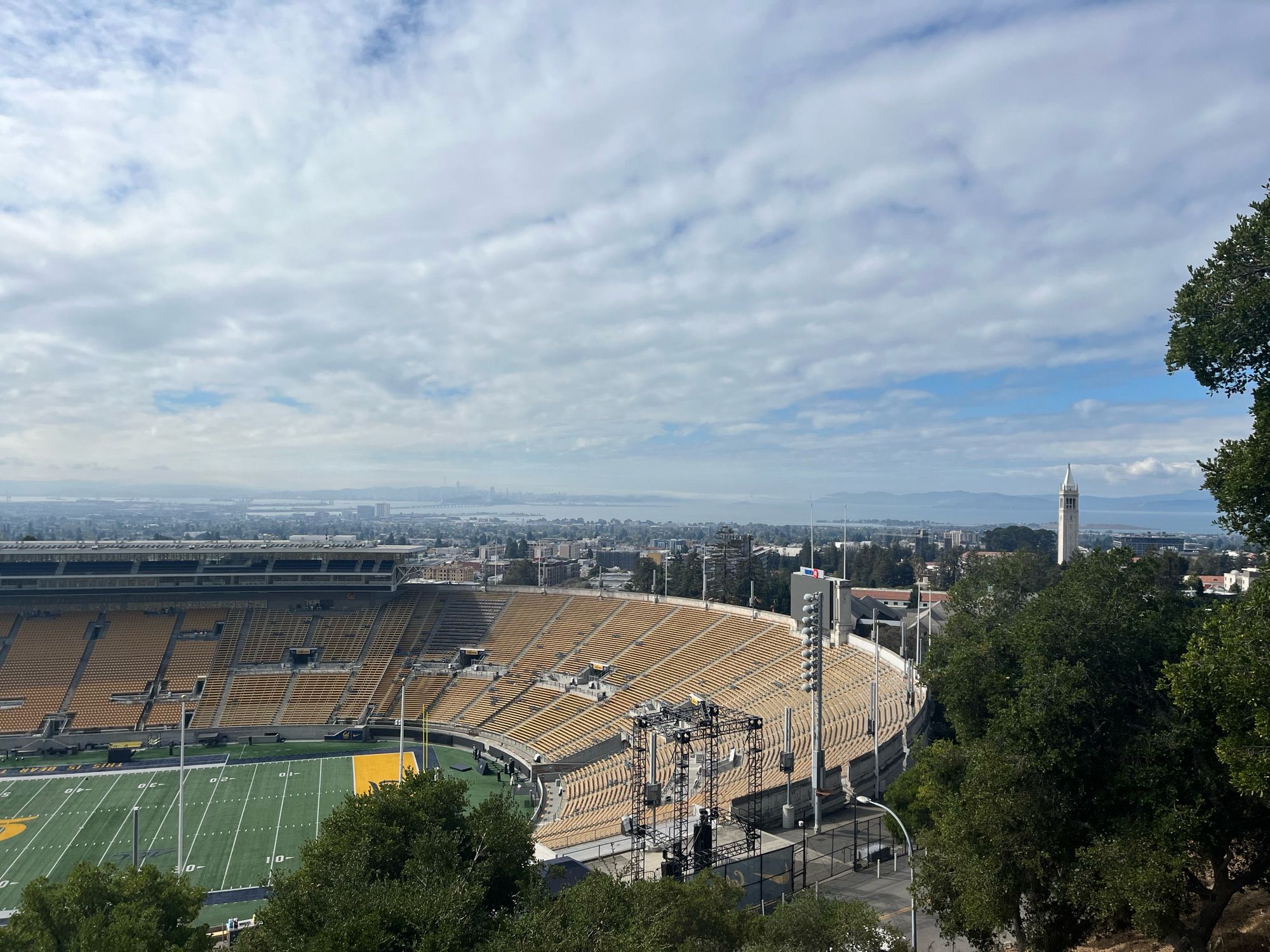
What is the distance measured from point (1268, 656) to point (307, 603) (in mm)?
59229

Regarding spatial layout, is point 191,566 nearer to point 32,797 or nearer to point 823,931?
point 32,797

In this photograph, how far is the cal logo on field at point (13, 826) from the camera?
32.5 meters

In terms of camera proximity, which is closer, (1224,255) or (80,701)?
(1224,255)

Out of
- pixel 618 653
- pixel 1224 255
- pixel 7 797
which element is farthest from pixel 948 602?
pixel 7 797

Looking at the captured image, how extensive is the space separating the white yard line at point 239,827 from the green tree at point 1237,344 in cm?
3185

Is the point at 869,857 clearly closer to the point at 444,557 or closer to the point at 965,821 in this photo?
the point at 965,821

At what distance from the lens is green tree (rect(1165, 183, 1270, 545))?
1141 centimetres

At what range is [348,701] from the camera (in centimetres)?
5028

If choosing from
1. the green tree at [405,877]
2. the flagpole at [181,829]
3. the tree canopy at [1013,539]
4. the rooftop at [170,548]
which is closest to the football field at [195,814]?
the flagpole at [181,829]

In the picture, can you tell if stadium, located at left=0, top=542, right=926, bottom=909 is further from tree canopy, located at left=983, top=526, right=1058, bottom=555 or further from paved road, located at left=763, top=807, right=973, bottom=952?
tree canopy, located at left=983, top=526, right=1058, bottom=555

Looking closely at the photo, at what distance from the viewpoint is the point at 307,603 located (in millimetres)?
58594

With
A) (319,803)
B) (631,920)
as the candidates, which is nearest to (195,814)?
(319,803)

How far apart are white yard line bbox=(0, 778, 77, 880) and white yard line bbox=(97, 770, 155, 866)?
279cm

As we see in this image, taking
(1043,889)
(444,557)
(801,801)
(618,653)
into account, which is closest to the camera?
(1043,889)
